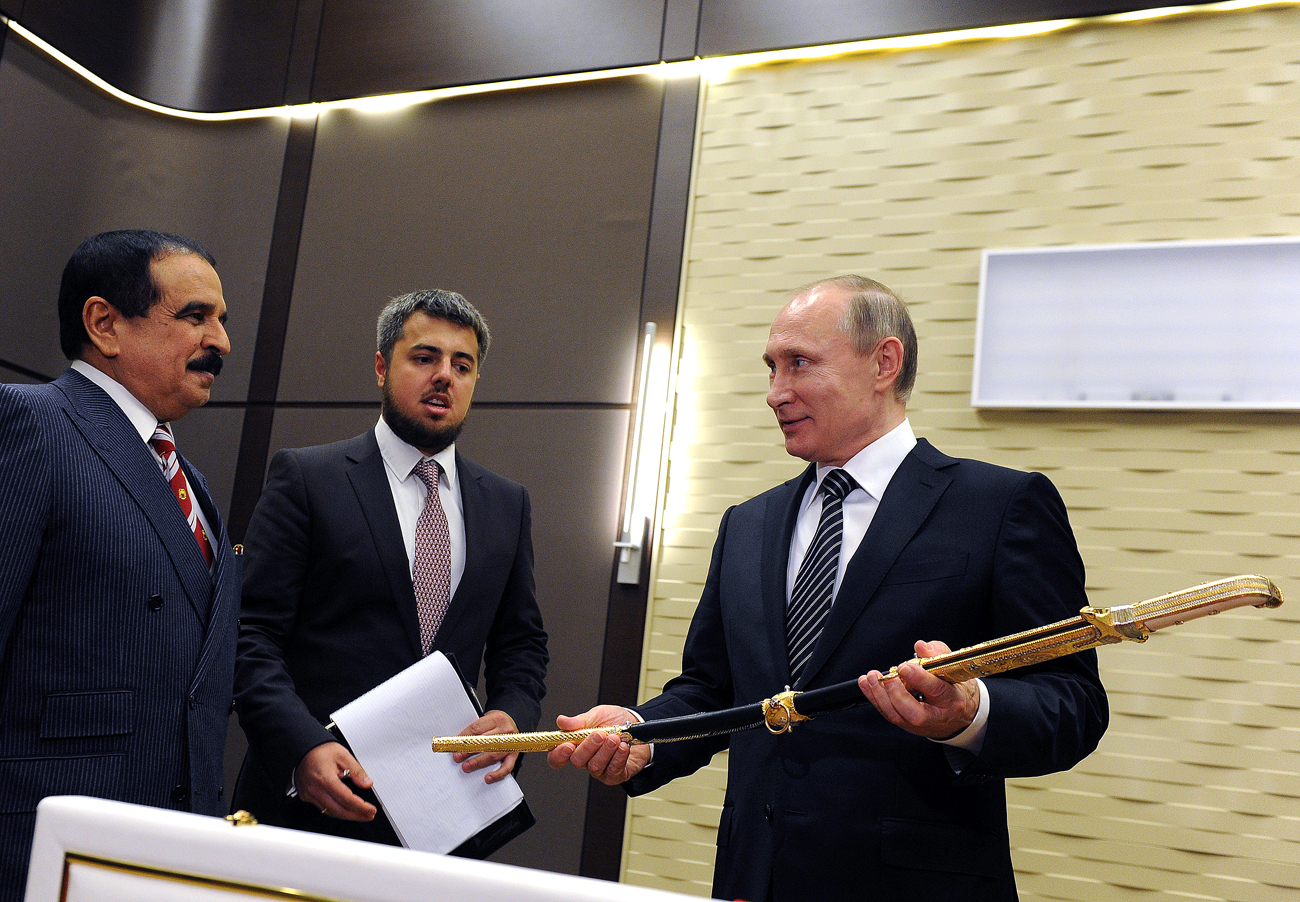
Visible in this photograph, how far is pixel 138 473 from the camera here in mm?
1849

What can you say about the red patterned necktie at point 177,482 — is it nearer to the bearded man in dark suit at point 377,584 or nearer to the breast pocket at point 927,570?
the bearded man in dark suit at point 377,584

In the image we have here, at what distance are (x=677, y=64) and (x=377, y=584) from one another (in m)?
2.62

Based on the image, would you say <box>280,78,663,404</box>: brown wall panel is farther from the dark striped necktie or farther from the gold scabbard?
the gold scabbard

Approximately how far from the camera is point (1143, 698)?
310 centimetres

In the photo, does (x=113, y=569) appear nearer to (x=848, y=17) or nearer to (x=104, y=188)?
(x=848, y=17)

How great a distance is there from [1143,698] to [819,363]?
70.2 inches

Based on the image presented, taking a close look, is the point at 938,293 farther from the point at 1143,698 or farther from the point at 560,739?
the point at 560,739

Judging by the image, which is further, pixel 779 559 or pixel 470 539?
pixel 470 539

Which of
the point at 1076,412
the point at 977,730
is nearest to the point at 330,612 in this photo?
the point at 977,730

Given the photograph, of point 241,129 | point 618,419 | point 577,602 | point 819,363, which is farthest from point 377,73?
point 819,363

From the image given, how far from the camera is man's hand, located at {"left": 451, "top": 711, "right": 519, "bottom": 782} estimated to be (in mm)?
2074

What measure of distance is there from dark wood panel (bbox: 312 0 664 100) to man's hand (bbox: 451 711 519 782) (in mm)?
2842

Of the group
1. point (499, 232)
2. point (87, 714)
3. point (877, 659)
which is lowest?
point (87, 714)

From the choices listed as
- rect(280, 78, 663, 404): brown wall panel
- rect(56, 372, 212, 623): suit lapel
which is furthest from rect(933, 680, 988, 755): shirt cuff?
rect(280, 78, 663, 404): brown wall panel
